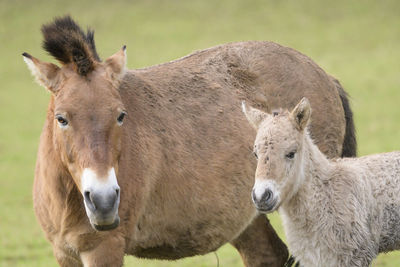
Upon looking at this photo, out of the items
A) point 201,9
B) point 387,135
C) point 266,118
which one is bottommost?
point 387,135

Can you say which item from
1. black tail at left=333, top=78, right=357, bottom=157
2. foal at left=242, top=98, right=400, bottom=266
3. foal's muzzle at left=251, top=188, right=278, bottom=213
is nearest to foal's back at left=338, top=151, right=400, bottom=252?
foal at left=242, top=98, right=400, bottom=266

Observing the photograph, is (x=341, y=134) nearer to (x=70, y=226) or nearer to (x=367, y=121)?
(x=70, y=226)

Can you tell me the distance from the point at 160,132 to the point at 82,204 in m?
1.12

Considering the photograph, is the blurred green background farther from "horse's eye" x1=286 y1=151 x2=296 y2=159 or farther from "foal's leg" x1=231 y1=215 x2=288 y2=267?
"horse's eye" x1=286 y1=151 x2=296 y2=159

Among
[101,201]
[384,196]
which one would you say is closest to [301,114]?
[384,196]

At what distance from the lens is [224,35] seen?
30938 millimetres

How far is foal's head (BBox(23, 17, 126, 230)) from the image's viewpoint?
492cm

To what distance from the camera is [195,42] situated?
99.0ft

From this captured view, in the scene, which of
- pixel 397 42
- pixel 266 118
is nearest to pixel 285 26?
pixel 397 42

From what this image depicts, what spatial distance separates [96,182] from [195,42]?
84.4 feet

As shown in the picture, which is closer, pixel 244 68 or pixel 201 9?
pixel 244 68

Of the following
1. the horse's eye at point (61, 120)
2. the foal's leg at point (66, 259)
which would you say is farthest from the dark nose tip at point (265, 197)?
the foal's leg at point (66, 259)

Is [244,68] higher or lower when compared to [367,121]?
higher

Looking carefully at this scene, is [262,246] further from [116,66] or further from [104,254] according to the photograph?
[116,66]
